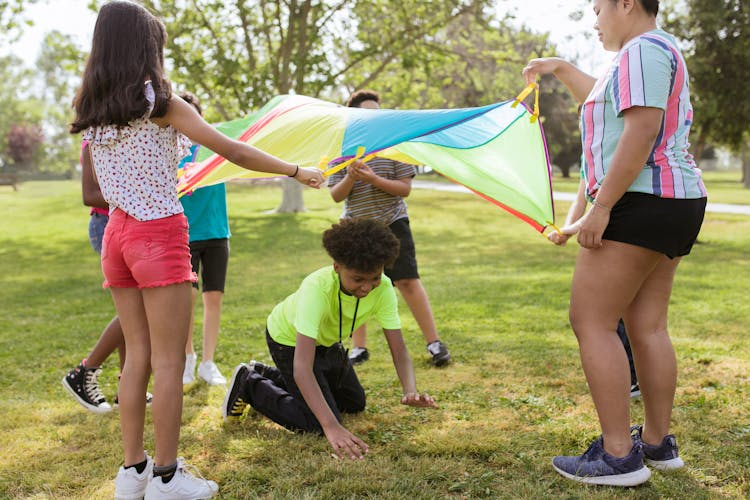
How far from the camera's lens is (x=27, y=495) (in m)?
2.90

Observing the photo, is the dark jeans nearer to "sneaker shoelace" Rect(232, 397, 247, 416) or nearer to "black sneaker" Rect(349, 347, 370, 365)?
"sneaker shoelace" Rect(232, 397, 247, 416)

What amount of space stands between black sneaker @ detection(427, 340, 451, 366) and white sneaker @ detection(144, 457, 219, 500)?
2254 millimetres

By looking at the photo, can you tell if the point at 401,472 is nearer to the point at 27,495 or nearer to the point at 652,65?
the point at 27,495

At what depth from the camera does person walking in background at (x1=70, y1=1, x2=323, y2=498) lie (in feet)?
8.10

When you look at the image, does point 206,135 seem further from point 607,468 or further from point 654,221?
point 607,468

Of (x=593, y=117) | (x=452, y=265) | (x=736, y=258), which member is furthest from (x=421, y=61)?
(x=593, y=117)

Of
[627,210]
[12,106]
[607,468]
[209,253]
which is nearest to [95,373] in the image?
[209,253]

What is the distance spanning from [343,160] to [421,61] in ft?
43.6

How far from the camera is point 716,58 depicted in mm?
13328

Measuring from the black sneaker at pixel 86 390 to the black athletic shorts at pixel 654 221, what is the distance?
2938mm

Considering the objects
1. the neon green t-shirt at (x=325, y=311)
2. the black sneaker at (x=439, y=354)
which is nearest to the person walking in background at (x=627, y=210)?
the neon green t-shirt at (x=325, y=311)

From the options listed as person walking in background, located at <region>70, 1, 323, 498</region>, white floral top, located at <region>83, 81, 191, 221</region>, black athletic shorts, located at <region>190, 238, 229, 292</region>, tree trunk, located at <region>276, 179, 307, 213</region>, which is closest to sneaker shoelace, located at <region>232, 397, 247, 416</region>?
person walking in background, located at <region>70, 1, 323, 498</region>

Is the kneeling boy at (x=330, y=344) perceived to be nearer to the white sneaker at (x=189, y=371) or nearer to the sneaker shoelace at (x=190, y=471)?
the sneaker shoelace at (x=190, y=471)

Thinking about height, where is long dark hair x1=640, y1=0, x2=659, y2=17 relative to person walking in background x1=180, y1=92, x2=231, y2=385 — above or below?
above
